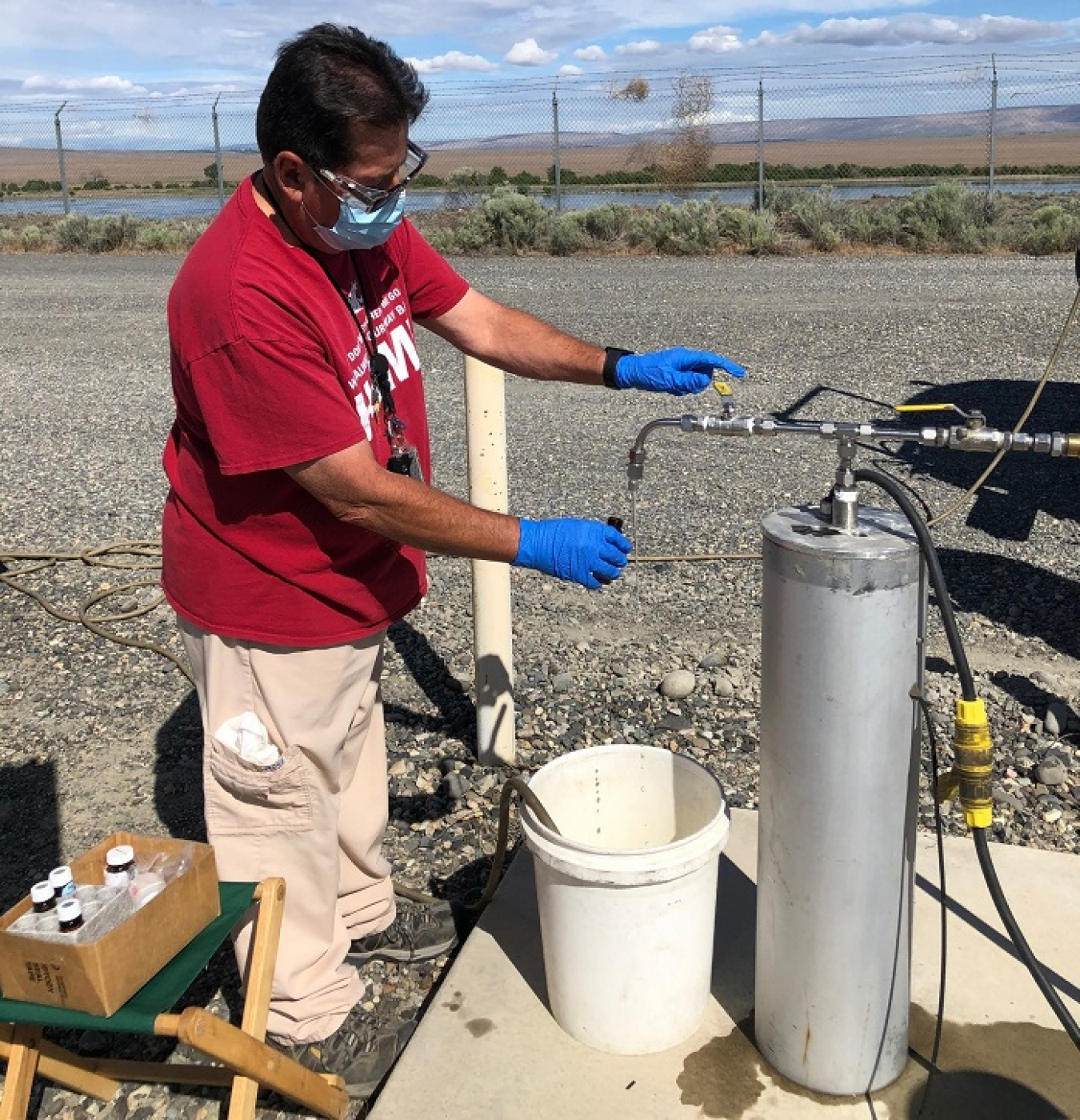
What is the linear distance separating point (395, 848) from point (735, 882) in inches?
39.0

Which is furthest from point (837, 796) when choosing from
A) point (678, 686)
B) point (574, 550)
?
point (678, 686)

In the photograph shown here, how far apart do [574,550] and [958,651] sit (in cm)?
74

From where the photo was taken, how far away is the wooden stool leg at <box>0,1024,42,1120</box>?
7.02 ft

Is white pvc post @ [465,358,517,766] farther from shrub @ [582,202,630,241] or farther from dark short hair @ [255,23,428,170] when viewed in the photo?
shrub @ [582,202,630,241]

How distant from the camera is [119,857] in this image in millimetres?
2242

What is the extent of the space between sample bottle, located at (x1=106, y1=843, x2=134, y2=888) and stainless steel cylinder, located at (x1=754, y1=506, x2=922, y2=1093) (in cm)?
122

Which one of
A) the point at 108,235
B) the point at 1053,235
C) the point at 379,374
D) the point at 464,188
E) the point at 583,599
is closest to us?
the point at 379,374

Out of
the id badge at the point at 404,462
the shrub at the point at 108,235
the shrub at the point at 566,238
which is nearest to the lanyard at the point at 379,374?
the id badge at the point at 404,462

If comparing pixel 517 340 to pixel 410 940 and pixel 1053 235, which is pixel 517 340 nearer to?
pixel 410 940

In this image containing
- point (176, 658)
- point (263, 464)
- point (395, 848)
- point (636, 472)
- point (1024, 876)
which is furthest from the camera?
point (176, 658)

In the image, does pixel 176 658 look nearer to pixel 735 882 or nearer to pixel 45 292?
pixel 735 882

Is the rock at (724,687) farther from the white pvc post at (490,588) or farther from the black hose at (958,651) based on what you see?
the black hose at (958,651)

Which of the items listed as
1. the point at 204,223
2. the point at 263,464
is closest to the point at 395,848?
the point at 263,464

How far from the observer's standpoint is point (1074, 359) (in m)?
8.81
